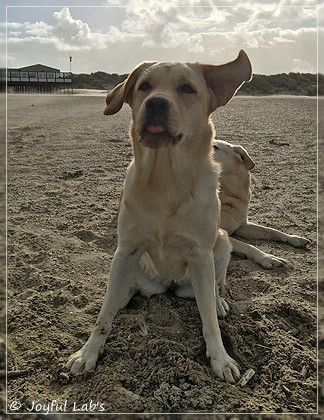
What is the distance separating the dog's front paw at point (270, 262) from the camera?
396 cm

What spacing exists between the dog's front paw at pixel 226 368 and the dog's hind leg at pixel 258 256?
144cm

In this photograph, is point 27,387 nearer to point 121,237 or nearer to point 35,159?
point 121,237

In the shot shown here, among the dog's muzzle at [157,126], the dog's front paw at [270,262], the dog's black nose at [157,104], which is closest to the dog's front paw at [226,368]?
the dog's muzzle at [157,126]

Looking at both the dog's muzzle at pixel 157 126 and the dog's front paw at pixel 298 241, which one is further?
the dog's front paw at pixel 298 241

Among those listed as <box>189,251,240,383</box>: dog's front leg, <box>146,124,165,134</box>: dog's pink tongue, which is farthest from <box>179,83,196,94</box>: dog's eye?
<box>189,251,240,383</box>: dog's front leg

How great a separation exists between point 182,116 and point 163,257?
0.80 meters

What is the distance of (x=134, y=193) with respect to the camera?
2811 mm

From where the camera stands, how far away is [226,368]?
2.58m

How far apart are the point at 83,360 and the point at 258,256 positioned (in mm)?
1957

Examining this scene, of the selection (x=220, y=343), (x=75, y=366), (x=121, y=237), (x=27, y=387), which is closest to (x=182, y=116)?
(x=121, y=237)

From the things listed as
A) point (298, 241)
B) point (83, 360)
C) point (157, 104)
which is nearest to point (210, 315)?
point (83, 360)

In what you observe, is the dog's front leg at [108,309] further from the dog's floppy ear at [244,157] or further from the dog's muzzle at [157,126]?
the dog's floppy ear at [244,157]

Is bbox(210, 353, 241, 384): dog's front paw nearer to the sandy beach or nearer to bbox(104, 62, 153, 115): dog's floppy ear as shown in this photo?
the sandy beach

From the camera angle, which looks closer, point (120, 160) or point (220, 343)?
point (220, 343)
